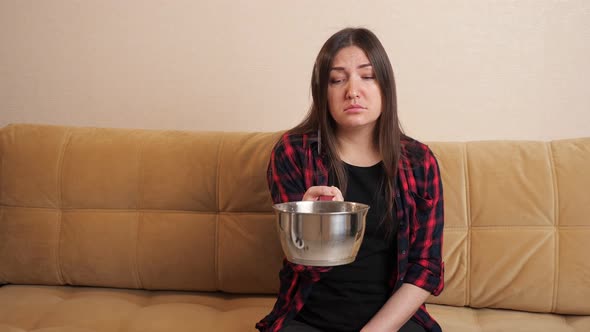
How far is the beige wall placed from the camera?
207cm

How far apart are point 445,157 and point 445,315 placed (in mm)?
522

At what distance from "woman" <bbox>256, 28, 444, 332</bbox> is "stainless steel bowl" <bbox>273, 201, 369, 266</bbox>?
25 cm

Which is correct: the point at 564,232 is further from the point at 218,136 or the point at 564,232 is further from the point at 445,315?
the point at 218,136

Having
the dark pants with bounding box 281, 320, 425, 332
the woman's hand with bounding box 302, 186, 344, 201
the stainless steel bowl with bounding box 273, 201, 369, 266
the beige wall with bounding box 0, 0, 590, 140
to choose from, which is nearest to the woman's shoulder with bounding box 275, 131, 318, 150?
the woman's hand with bounding box 302, 186, 344, 201

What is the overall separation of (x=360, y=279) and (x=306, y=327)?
0.64 feet

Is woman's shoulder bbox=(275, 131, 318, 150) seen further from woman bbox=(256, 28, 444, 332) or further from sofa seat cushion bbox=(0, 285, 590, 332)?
sofa seat cushion bbox=(0, 285, 590, 332)

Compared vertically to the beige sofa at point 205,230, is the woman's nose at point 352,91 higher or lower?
higher

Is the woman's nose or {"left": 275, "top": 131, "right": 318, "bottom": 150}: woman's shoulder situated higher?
the woman's nose

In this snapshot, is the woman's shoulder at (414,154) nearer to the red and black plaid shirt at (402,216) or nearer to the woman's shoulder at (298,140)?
the red and black plaid shirt at (402,216)

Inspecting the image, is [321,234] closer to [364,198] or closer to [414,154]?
[364,198]

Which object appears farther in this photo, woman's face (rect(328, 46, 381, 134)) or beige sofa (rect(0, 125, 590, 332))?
beige sofa (rect(0, 125, 590, 332))

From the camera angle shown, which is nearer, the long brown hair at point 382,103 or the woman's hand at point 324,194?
the woman's hand at point 324,194

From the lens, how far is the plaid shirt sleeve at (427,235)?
144cm

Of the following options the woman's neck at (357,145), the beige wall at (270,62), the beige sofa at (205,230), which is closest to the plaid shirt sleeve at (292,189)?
the woman's neck at (357,145)
